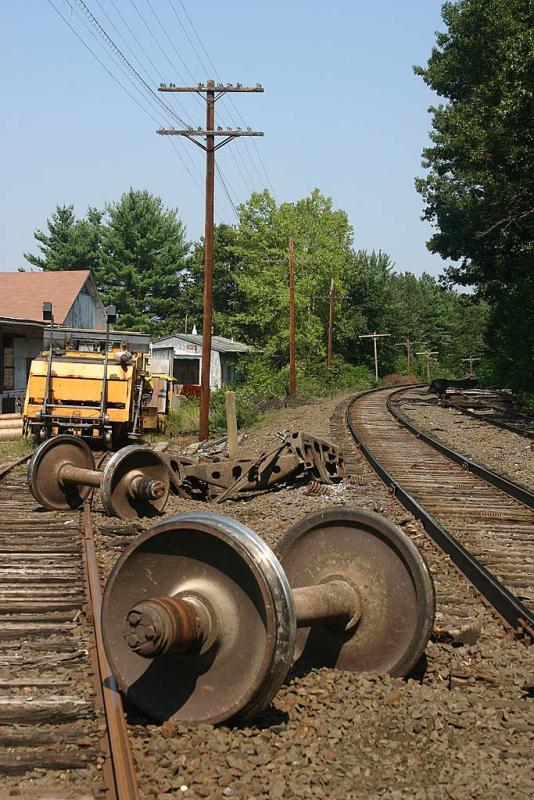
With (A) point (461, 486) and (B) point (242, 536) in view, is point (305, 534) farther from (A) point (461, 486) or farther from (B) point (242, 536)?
(A) point (461, 486)

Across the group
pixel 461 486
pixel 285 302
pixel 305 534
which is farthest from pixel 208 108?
pixel 285 302

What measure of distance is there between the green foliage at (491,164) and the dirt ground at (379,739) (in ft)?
67.9

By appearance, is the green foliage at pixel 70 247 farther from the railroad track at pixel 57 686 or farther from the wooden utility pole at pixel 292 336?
the railroad track at pixel 57 686

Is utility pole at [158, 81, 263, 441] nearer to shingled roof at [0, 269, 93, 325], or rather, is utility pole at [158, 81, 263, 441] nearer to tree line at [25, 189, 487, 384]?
shingled roof at [0, 269, 93, 325]

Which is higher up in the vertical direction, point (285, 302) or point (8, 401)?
point (285, 302)

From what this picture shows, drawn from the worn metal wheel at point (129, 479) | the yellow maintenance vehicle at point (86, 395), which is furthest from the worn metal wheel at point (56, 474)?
the yellow maintenance vehicle at point (86, 395)

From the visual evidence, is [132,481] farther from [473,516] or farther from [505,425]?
[505,425]

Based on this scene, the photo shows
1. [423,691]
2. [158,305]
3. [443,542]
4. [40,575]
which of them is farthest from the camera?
[158,305]

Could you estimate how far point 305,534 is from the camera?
5035mm

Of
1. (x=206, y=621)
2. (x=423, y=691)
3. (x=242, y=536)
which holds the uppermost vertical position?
(x=242, y=536)

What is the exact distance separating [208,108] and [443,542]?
19.4 m

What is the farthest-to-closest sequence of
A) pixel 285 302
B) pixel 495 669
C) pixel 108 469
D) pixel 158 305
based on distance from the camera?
pixel 158 305
pixel 285 302
pixel 108 469
pixel 495 669

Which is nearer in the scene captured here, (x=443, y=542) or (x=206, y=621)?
(x=206, y=621)

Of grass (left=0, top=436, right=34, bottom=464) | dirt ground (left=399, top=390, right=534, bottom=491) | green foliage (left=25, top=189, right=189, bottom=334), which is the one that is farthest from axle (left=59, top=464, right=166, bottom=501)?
green foliage (left=25, top=189, right=189, bottom=334)
